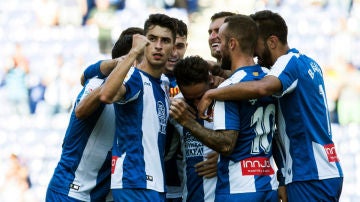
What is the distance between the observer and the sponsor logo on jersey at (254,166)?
618cm

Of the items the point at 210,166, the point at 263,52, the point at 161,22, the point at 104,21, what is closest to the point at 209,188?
the point at 210,166

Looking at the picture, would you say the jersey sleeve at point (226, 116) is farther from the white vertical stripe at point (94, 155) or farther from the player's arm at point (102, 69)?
the white vertical stripe at point (94, 155)

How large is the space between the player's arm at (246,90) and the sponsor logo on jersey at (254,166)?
0.47 m

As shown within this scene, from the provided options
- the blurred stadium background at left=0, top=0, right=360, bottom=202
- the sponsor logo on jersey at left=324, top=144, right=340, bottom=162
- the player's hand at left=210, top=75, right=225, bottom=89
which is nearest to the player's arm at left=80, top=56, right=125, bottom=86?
the player's hand at left=210, top=75, right=225, bottom=89

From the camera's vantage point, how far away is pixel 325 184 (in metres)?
6.26

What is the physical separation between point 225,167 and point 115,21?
7.23m

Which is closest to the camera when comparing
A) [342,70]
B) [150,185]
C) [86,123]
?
[150,185]

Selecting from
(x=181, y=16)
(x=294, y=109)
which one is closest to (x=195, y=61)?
(x=294, y=109)

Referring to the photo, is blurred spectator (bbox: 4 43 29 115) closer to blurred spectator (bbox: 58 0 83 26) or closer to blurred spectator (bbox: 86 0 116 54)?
blurred spectator (bbox: 58 0 83 26)

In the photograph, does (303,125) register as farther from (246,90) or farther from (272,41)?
(272,41)

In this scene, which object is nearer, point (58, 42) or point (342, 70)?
point (342, 70)

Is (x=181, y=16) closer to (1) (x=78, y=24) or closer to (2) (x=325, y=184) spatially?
(1) (x=78, y=24)

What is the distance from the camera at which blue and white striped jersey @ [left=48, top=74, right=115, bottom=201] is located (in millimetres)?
6723

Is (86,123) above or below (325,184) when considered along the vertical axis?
above
